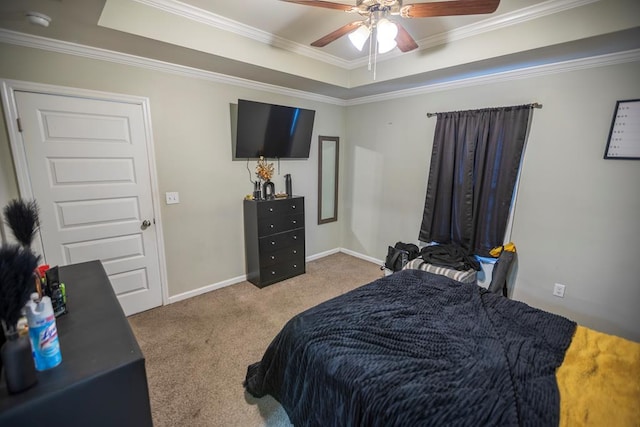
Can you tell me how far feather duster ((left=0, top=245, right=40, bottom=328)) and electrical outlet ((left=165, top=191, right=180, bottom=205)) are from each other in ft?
6.91

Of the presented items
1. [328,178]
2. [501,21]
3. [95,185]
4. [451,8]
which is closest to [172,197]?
[95,185]

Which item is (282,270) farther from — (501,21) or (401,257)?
(501,21)

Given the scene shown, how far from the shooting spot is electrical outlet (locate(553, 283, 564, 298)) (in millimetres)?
2629

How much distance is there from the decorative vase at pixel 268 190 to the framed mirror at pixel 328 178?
901mm

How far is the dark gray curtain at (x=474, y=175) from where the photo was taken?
9.05 feet

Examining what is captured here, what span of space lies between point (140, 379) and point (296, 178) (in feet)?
10.3

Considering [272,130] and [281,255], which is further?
[281,255]

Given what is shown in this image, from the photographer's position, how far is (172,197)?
283cm

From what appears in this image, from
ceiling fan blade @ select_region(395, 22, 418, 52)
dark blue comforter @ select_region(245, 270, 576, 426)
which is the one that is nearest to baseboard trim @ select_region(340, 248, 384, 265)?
dark blue comforter @ select_region(245, 270, 576, 426)

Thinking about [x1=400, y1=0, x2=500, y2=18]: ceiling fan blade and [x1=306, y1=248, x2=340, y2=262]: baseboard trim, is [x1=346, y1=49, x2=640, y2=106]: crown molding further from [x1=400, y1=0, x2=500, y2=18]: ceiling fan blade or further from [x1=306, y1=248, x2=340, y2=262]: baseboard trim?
[x1=306, y1=248, x2=340, y2=262]: baseboard trim

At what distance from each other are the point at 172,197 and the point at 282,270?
1.52 meters

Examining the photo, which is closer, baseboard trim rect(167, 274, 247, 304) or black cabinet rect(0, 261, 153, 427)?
black cabinet rect(0, 261, 153, 427)

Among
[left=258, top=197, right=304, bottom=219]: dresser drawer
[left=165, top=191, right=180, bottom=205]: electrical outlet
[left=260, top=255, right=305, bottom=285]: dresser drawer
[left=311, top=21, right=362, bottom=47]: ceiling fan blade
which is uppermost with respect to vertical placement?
[left=311, top=21, right=362, bottom=47]: ceiling fan blade

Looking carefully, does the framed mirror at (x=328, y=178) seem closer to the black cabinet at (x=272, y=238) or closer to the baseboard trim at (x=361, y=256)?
the baseboard trim at (x=361, y=256)
